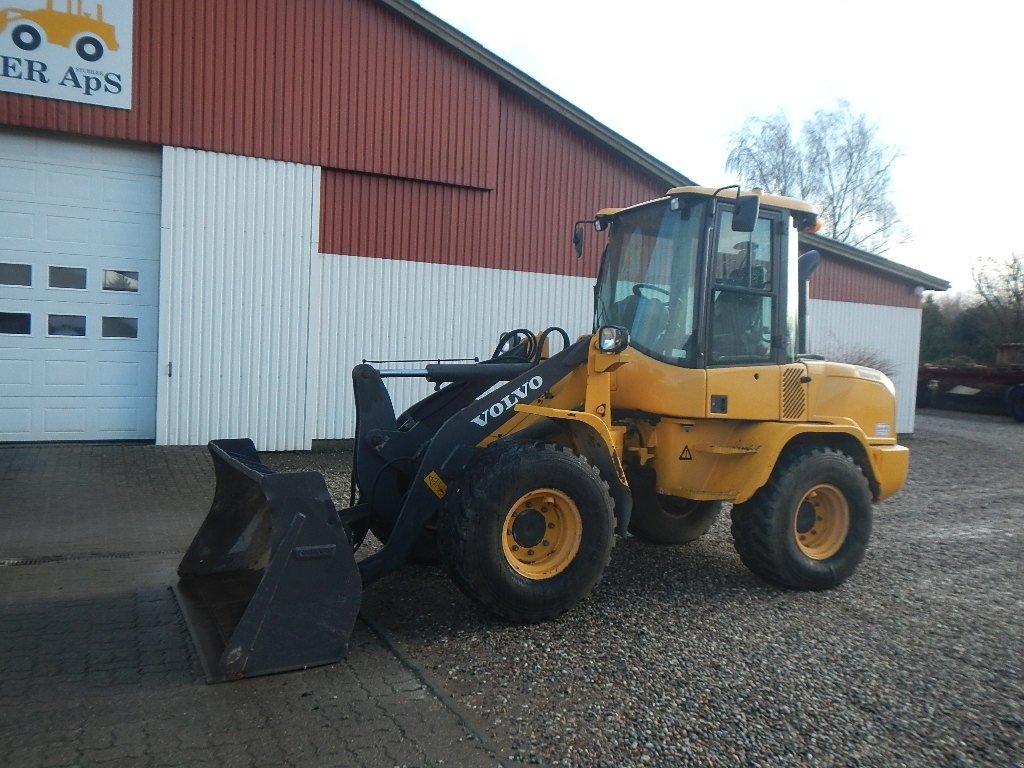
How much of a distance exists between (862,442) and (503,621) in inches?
127

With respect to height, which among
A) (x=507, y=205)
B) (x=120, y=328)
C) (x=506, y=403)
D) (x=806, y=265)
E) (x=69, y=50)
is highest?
(x=69, y=50)

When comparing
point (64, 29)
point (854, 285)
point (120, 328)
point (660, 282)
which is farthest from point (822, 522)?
point (854, 285)

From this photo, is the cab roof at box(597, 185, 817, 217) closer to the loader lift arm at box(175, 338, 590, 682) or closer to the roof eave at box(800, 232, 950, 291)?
the loader lift arm at box(175, 338, 590, 682)

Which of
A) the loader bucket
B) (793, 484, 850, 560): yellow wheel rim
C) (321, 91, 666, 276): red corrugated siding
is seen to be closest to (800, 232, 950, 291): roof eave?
(321, 91, 666, 276): red corrugated siding

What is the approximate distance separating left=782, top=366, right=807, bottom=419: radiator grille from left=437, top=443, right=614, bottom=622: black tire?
1.75 m

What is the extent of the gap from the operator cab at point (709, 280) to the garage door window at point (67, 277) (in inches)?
306

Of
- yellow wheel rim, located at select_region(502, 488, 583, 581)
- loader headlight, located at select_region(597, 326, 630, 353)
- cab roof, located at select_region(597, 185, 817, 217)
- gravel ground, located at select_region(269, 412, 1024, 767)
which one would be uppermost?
cab roof, located at select_region(597, 185, 817, 217)

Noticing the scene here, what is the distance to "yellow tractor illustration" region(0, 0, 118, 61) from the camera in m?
10.6

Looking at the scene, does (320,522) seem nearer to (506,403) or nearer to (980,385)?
(506,403)

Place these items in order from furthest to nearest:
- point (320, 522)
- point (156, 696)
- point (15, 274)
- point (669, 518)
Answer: point (15, 274) < point (669, 518) < point (320, 522) < point (156, 696)

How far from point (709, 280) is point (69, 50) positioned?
29.3 feet

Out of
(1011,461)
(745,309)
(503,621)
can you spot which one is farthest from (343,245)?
(1011,461)

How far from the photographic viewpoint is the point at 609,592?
6.09 m

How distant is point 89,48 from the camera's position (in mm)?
10828
